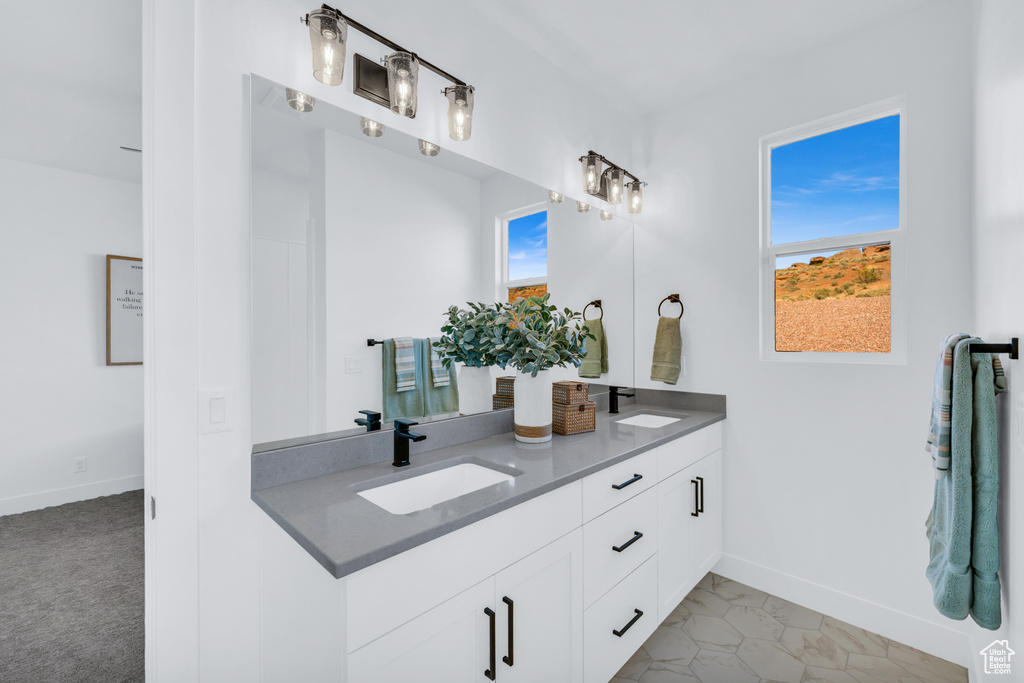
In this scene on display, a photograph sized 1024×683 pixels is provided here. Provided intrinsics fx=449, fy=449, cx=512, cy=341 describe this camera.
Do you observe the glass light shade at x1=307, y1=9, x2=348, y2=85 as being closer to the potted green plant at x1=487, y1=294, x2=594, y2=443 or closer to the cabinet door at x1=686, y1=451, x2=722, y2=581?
the potted green plant at x1=487, y1=294, x2=594, y2=443

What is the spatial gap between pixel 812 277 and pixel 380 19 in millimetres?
2142

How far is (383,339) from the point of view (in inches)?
61.6

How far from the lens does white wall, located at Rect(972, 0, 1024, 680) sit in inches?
35.4

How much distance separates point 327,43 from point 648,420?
2070 millimetres

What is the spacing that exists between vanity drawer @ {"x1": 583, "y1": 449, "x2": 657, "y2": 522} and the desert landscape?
1.06 m

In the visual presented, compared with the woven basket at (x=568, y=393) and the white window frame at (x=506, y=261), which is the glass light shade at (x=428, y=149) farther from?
the woven basket at (x=568, y=393)

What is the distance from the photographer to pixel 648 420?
235 centimetres

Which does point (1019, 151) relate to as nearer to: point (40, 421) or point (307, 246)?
point (307, 246)

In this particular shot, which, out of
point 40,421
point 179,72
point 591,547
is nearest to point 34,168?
point 40,421

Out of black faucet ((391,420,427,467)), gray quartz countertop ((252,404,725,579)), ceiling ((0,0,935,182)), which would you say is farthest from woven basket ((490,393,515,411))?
ceiling ((0,0,935,182))

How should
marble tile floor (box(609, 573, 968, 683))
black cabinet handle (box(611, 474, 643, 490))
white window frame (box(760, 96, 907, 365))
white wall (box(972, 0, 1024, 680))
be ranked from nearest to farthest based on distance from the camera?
white wall (box(972, 0, 1024, 680)), black cabinet handle (box(611, 474, 643, 490)), marble tile floor (box(609, 573, 968, 683)), white window frame (box(760, 96, 907, 365))

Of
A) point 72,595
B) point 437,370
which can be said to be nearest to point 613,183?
point 437,370

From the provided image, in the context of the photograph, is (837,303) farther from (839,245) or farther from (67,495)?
(67,495)

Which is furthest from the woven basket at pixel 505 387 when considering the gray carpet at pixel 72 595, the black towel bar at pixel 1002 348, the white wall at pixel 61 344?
the white wall at pixel 61 344
